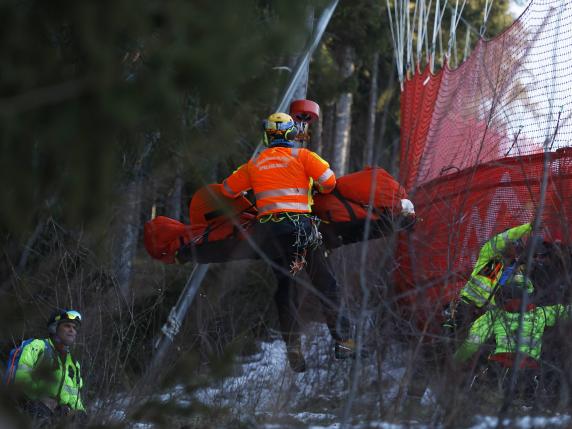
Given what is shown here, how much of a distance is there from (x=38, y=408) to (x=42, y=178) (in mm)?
2875

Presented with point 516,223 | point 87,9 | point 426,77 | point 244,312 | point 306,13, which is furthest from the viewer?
point 426,77

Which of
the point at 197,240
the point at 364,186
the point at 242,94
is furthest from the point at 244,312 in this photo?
the point at 242,94

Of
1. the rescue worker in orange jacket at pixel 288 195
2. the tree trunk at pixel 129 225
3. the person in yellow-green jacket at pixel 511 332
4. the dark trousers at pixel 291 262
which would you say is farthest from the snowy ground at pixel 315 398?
the tree trunk at pixel 129 225

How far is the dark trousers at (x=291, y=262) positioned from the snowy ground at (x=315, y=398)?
20cm

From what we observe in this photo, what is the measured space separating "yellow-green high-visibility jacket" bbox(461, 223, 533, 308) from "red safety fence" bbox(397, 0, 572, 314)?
10 centimetres

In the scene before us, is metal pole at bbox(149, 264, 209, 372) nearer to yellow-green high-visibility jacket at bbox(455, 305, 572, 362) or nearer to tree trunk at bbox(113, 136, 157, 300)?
tree trunk at bbox(113, 136, 157, 300)

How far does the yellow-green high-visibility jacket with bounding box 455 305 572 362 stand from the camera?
442 cm

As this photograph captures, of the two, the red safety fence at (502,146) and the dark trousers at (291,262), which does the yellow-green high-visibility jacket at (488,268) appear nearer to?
the red safety fence at (502,146)

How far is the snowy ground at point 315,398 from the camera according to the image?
3.79 meters

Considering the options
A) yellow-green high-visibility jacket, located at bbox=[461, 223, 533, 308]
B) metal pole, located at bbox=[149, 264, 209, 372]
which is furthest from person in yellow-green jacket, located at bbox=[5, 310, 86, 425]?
yellow-green high-visibility jacket, located at bbox=[461, 223, 533, 308]

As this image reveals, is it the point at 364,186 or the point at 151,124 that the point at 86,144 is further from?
the point at 364,186

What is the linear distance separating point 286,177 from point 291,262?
1.99 feet

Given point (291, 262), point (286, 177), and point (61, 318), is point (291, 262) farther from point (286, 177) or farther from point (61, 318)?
point (61, 318)

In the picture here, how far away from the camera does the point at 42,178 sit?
271 centimetres
